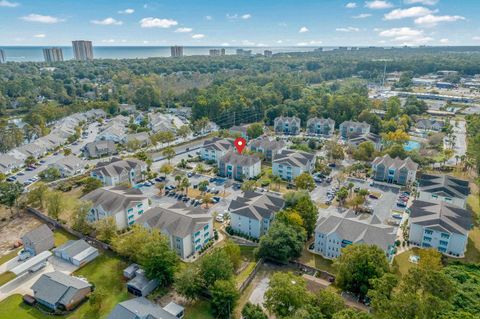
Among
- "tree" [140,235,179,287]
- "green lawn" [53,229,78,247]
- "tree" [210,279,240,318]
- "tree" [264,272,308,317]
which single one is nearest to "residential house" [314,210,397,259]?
"tree" [264,272,308,317]

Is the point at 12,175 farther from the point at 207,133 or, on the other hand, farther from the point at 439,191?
the point at 439,191

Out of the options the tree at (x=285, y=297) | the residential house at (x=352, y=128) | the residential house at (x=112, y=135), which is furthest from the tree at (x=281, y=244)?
the residential house at (x=112, y=135)

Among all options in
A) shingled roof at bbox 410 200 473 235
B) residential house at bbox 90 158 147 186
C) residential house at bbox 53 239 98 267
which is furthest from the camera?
residential house at bbox 90 158 147 186

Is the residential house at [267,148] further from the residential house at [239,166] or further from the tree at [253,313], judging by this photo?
the tree at [253,313]

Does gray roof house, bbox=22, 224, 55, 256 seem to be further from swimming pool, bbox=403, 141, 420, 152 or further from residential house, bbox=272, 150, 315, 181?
swimming pool, bbox=403, 141, 420, 152

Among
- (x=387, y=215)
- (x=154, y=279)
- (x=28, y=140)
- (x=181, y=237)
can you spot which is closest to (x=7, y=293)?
(x=154, y=279)

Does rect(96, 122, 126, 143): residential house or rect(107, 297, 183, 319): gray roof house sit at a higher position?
rect(96, 122, 126, 143): residential house

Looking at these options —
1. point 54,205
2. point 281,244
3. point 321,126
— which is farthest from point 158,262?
point 321,126
